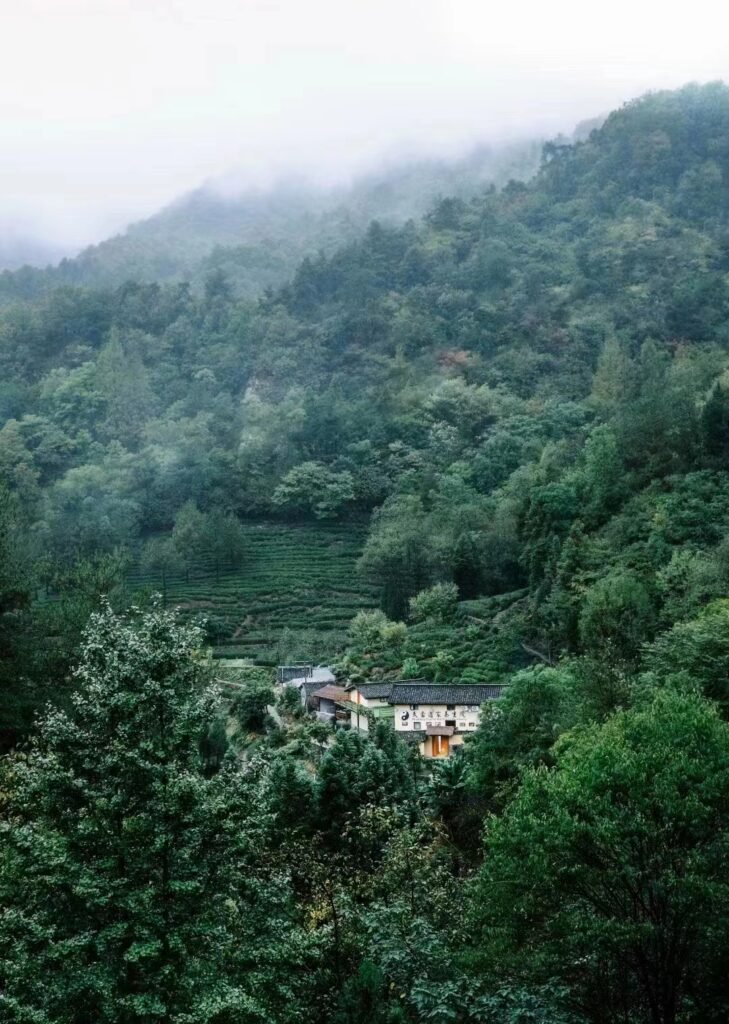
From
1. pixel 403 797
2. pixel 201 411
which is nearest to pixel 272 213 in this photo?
Result: pixel 201 411

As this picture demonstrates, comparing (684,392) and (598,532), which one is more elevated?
(684,392)

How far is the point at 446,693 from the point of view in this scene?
27281mm

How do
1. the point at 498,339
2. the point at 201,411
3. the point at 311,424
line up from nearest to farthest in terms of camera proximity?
the point at 311,424 → the point at 498,339 → the point at 201,411

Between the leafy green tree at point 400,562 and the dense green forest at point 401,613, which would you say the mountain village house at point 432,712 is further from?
the leafy green tree at point 400,562

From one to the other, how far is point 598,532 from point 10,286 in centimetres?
9323

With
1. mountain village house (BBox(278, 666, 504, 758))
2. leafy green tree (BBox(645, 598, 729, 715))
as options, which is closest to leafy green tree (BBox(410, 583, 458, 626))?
mountain village house (BBox(278, 666, 504, 758))

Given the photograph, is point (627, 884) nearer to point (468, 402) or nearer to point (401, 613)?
point (401, 613)

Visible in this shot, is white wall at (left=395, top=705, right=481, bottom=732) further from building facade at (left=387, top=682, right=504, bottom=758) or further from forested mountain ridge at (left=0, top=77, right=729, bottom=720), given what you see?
forested mountain ridge at (left=0, top=77, right=729, bottom=720)

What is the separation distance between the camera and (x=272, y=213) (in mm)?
131125

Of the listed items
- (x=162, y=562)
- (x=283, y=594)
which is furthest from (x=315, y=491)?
(x=162, y=562)

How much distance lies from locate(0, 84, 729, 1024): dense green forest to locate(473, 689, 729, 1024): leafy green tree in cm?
4

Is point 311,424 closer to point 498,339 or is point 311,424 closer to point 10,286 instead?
point 498,339

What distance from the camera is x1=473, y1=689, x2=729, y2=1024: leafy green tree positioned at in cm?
916

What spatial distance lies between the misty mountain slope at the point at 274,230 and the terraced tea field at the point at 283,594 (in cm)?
4635
